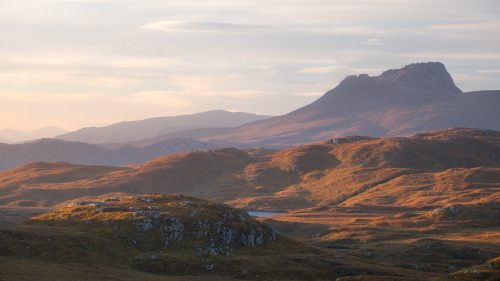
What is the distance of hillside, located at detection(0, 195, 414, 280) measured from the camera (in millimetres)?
109750

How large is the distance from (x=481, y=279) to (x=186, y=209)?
236ft

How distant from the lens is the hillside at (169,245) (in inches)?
4321

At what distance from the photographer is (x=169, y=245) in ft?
405

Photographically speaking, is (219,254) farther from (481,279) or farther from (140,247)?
(481,279)

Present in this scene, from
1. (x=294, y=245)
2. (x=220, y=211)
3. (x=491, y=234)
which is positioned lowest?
(x=491, y=234)

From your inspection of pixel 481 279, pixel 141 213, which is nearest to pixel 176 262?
pixel 141 213

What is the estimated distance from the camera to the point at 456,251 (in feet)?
502

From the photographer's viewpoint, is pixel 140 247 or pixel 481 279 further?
pixel 140 247

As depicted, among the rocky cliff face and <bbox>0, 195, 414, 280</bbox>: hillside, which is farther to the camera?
the rocky cliff face

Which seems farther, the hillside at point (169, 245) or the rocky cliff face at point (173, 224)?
the rocky cliff face at point (173, 224)

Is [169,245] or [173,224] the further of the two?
[173,224]

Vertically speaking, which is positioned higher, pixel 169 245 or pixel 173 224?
pixel 173 224

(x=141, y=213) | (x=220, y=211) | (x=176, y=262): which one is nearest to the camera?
(x=176, y=262)

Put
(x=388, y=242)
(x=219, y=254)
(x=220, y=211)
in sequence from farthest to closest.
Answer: (x=388, y=242) → (x=220, y=211) → (x=219, y=254)
